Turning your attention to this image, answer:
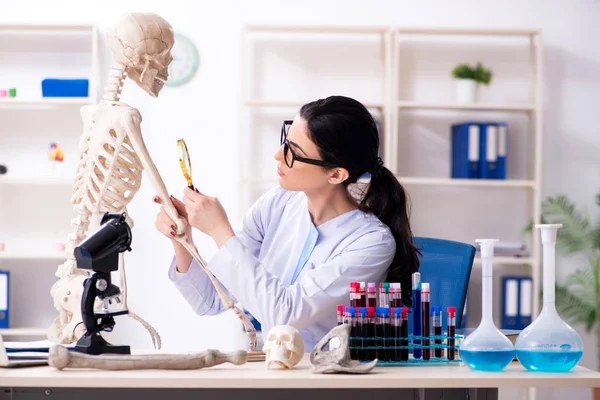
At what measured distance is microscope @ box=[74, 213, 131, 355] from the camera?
150 cm

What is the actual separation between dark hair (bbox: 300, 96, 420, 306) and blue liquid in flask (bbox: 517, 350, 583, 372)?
521mm

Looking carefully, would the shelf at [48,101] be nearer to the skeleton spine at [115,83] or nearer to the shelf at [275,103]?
the shelf at [275,103]

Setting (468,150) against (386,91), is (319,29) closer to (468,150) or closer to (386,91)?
(386,91)

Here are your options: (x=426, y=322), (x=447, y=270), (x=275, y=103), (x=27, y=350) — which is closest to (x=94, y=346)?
(x=27, y=350)

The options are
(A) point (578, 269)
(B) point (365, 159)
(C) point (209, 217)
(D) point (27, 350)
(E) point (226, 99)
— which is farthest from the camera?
(E) point (226, 99)

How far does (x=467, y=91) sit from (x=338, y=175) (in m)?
2.35

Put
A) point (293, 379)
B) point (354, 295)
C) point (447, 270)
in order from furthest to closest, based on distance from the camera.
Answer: point (447, 270) → point (354, 295) → point (293, 379)

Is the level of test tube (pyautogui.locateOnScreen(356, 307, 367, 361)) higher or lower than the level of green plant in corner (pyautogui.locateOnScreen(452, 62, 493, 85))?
lower

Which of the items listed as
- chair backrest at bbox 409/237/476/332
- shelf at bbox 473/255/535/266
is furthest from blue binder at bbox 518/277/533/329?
chair backrest at bbox 409/237/476/332

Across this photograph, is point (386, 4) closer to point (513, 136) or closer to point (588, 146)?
point (513, 136)

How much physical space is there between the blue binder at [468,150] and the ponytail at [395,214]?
2050 millimetres

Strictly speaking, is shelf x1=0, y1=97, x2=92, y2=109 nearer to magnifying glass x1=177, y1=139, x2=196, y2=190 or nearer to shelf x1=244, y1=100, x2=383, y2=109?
shelf x1=244, y1=100, x2=383, y2=109

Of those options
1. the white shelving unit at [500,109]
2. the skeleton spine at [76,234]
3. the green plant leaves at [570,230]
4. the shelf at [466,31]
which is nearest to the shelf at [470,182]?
the white shelving unit at [500,109]

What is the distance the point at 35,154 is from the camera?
429cm
